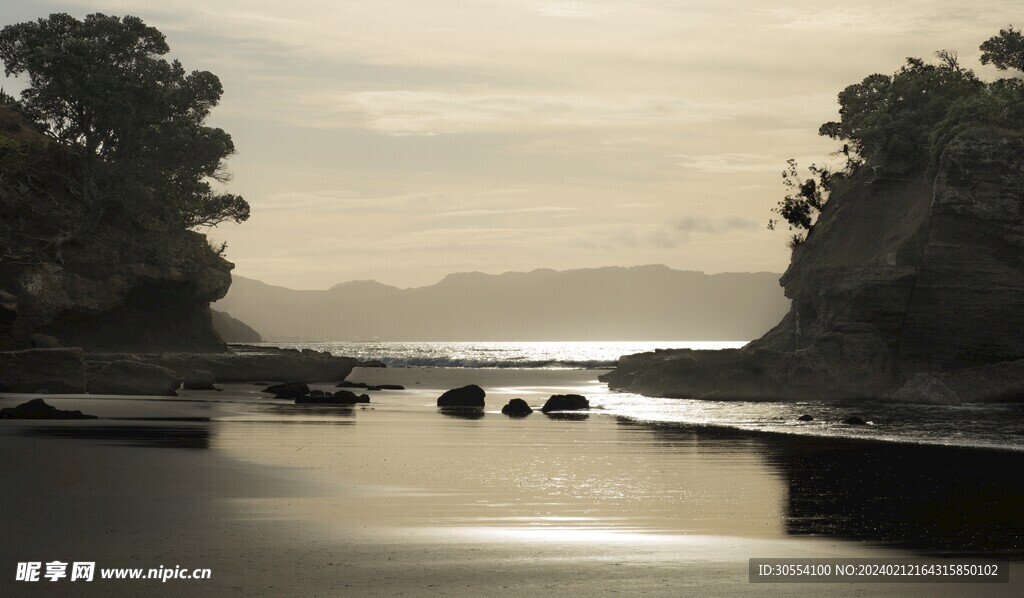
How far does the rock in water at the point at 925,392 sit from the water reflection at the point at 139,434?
38196 mm

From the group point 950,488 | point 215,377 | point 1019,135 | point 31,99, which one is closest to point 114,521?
point 950,488

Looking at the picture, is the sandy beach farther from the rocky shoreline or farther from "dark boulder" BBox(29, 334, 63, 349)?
"dark boulder" BBox(29, 334, 63, 349)

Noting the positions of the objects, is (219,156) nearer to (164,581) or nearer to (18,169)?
(18,169)

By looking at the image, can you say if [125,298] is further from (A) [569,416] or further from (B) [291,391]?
(A) [569,416]

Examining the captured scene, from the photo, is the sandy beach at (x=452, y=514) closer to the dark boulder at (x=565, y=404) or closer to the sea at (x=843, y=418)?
the sea at (x=843, y=418)

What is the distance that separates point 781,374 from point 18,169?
51.3 metres

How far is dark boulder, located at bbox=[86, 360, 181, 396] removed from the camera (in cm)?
4991

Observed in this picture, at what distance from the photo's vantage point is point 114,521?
582 inches

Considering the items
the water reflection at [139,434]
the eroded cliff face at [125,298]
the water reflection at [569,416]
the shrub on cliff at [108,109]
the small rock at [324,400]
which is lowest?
the small rock at [324,400]

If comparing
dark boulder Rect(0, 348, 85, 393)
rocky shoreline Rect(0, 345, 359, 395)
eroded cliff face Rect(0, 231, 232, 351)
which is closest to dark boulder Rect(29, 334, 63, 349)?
eroded cliff face Rect(0, 231, 232, 351)

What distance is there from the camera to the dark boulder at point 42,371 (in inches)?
1820

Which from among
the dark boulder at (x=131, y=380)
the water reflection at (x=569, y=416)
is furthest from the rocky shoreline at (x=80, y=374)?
the water reflection at (x=569, y=416)

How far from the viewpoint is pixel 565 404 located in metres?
48.4

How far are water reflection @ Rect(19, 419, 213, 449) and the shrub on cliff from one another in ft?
156
